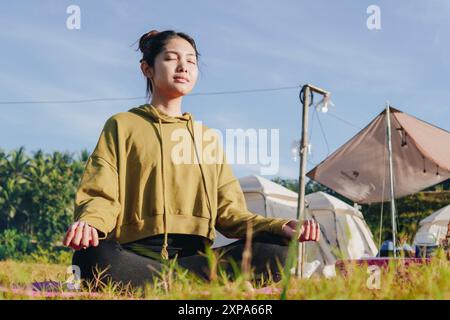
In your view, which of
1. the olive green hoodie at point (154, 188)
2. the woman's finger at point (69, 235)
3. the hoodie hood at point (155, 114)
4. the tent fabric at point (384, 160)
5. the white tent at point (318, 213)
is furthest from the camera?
the white tent at point (318, 213)

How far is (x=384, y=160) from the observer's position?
1170cm

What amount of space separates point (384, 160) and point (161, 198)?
1003 cm

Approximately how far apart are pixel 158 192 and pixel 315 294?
1.01 metres

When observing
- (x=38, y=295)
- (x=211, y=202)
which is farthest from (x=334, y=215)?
(x=38, y=295)

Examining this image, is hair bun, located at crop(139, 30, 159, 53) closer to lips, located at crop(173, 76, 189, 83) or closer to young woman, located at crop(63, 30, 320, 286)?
young woman, located at crop(63, 30, 320, 286)

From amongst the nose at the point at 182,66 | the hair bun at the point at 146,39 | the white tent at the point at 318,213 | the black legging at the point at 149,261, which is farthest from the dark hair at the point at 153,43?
the white tent at the point at 318,213

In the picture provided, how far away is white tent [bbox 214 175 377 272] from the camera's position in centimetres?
1184

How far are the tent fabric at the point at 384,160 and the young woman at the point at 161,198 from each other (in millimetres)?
8974

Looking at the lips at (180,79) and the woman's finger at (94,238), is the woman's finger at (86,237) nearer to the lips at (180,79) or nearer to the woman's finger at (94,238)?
the woman's finger at (94,238)

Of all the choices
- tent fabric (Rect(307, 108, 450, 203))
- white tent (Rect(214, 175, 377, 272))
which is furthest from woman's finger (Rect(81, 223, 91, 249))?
tent fabric (Rect(307, 108, 450, 203))

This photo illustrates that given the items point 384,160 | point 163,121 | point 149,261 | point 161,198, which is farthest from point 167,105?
point 384,160

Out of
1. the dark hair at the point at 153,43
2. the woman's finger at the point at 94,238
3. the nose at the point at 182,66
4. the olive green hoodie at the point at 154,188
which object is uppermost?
the dark hair at the point at 153,43

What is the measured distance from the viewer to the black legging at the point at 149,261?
6.57 feet
